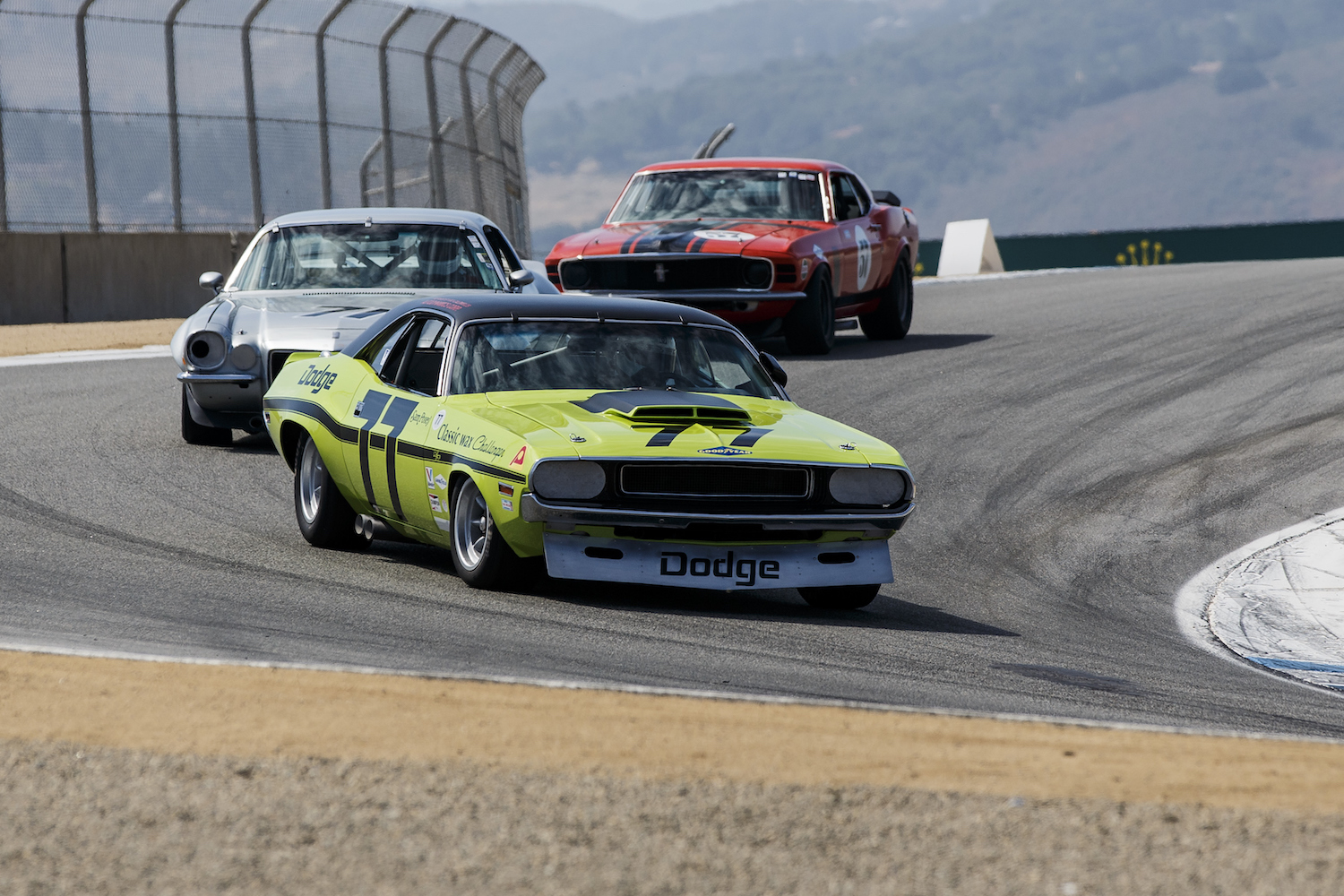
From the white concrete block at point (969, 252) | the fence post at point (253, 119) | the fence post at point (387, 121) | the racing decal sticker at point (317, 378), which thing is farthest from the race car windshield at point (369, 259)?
the white concrete block at point (969, 252)

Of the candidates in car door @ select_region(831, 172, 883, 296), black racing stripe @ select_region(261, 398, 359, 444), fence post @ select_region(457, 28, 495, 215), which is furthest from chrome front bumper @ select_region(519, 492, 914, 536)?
fence post @ select_region(457, 28, 495, 215)

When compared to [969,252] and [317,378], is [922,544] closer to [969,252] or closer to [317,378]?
[317,378]

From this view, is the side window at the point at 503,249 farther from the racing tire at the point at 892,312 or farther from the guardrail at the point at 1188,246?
Result: the guardrail at the point at 1188,246

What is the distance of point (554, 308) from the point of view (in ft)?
24.0

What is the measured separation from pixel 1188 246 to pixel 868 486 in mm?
30052

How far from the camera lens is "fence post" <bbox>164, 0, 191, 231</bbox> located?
21078 millimetres

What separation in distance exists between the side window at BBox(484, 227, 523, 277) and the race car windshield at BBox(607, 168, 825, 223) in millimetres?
2994

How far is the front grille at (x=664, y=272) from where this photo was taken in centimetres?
1366

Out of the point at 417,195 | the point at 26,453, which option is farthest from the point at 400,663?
the point at 417,195

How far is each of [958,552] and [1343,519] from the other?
237 cm

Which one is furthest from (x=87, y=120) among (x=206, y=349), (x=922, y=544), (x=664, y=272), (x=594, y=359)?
(x=594, y=359)

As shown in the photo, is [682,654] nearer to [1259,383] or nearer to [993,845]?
[993,845]

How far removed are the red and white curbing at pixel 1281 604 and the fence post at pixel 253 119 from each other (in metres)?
15.2

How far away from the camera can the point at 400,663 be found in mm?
5094
